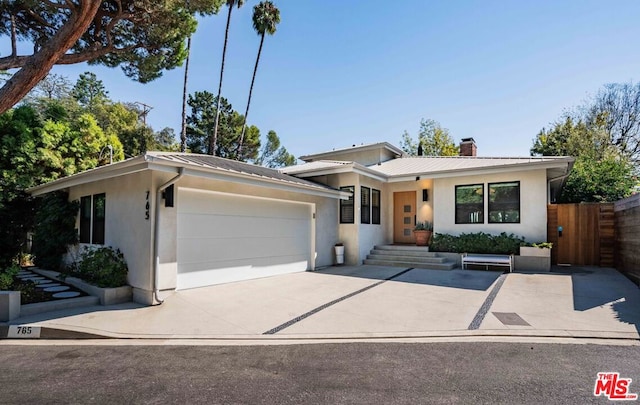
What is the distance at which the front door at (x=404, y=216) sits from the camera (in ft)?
43.7

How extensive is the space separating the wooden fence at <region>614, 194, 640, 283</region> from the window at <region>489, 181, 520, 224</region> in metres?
2.50

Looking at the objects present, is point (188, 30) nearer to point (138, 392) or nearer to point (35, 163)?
point (35, 163)

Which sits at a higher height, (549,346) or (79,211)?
(79,211)

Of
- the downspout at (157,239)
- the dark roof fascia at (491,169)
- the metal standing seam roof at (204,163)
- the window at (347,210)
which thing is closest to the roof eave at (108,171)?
the metal standing seam roof at (204,163)

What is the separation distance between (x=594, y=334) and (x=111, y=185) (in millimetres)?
9888

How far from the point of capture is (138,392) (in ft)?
10.2

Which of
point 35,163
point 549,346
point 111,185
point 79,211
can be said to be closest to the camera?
point 549,346

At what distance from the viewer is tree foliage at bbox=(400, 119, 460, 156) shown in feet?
102

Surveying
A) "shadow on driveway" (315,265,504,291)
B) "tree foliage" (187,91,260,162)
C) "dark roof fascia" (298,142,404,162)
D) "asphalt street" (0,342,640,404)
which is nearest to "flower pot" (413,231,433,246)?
"shadow on driveway" (315,265,504,291)

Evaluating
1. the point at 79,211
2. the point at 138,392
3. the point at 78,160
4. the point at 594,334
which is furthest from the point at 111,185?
the point at 594,334

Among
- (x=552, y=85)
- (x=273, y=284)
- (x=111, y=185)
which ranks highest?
(x=552, y=85)

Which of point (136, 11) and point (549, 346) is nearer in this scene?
point (549, 346)

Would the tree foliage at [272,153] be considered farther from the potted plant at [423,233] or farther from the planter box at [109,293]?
the planter box at [109,293]

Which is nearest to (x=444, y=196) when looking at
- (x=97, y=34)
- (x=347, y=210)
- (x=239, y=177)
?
(x=347, y=210)
